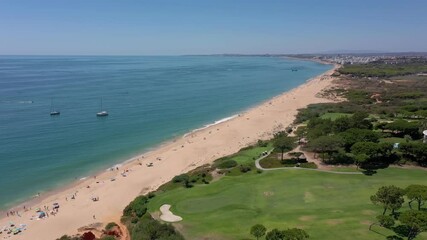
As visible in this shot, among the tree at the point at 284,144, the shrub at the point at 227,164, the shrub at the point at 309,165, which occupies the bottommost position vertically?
the shrub at the point at 227,164

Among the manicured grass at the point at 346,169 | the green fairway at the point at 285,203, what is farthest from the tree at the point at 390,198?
the manicured grass at the point at 346,169

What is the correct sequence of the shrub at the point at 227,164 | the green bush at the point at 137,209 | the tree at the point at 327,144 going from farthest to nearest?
the shrub at the point at 227,164
the tree at the point at 327,144
the green bush at the point at 137,209

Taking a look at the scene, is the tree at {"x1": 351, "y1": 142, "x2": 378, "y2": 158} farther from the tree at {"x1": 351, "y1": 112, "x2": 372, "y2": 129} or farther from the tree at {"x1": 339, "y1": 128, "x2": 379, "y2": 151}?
the tree at {"x1": 351, "y1": 112, "x2": 372, "y2": 129}

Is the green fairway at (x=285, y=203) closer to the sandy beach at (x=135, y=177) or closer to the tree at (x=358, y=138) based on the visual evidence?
the tree at (x=358, y=138)

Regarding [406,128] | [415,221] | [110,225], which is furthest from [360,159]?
[110,225]

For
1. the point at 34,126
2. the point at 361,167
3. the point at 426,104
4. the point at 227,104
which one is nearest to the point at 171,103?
the point at 227,104

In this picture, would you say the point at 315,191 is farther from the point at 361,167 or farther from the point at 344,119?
the point at 344,119

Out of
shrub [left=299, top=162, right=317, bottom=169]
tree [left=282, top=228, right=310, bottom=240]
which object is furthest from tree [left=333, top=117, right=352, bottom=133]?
tree [left=282, top=228, right=310, bottom=240]
